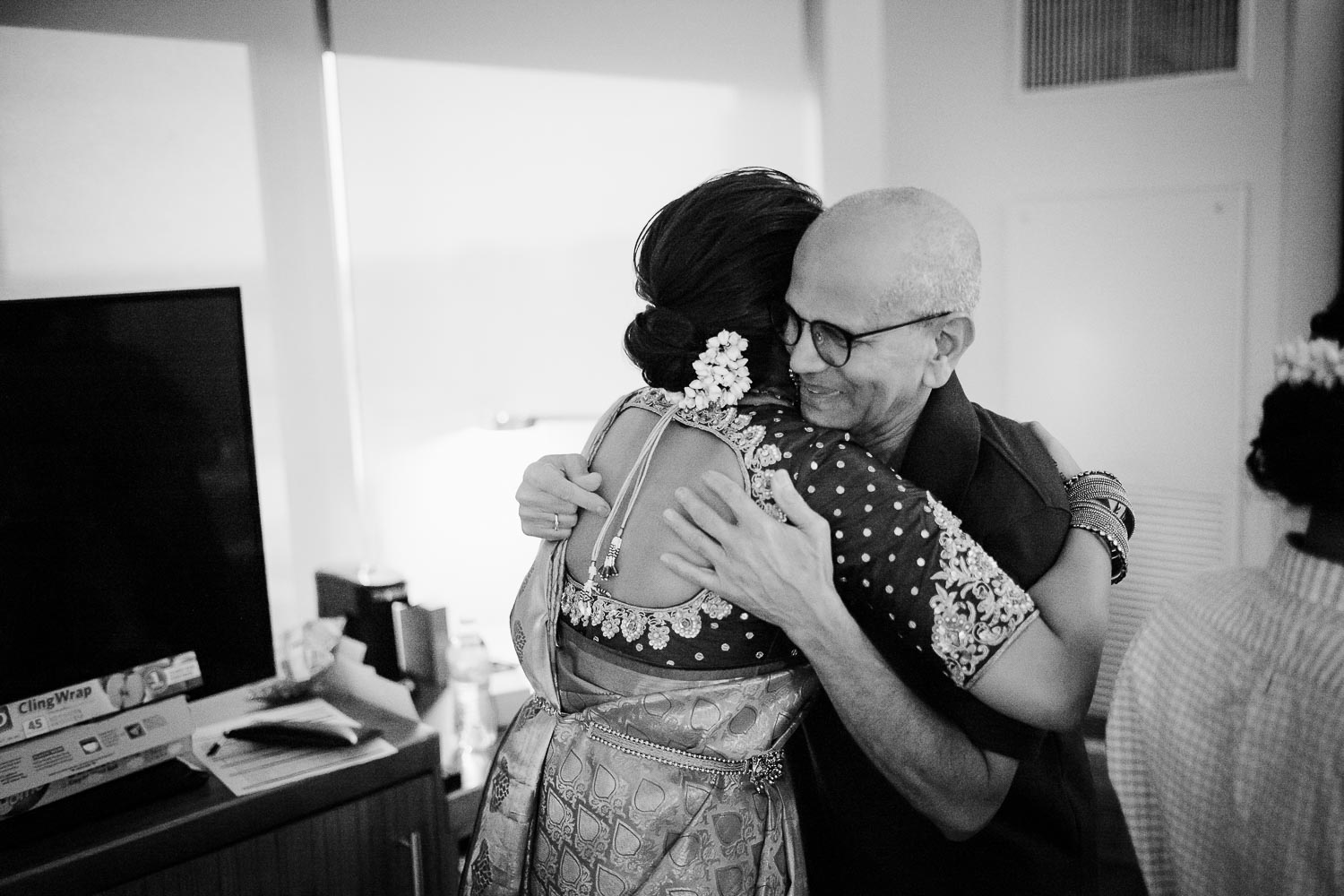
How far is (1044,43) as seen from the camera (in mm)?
3553

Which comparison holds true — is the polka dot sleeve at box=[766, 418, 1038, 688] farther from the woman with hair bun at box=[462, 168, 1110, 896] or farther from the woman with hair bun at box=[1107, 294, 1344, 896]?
the woman with hair bun at box=[1107, 294, 1344, 896]

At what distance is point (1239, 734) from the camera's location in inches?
48.8

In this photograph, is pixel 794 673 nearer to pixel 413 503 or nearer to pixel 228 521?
pixel 228 521

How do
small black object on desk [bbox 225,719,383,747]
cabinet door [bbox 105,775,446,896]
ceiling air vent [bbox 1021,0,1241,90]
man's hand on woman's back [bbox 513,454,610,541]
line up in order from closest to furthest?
man's hand on woman's back [bbox 513,454,610,541], cabinet door [bbox 105,775,446,896], small black object on desk [bbox 225,719,383,747], ceiling air vent [bbox 1021,0,1241,90]

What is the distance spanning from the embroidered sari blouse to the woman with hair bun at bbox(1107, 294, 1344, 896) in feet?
0.92

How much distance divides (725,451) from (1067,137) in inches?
110

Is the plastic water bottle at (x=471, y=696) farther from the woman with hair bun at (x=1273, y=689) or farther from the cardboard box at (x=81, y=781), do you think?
the woman with hair bun at (x=1273, y=689)

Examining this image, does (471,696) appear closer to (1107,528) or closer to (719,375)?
(719,375)

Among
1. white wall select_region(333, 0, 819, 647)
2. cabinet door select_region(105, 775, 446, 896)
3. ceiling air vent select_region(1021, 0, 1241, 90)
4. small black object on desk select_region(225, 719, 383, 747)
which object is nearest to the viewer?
cabinet door select_region(105, 775, 446, 896)

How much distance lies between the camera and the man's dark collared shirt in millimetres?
1378

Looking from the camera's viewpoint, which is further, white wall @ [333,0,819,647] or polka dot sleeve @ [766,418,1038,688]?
white wall @ [333,0,819,647]

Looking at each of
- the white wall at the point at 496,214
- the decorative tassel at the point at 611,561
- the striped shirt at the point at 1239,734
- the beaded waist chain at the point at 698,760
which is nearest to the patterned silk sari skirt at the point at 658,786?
the beaded waist chain at the point at 698,760

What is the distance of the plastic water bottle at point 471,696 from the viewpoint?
2.44 m

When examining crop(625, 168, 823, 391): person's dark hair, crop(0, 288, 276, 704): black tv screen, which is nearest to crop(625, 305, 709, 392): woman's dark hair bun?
crop(625, 168, 823, 391): person's dark hair
